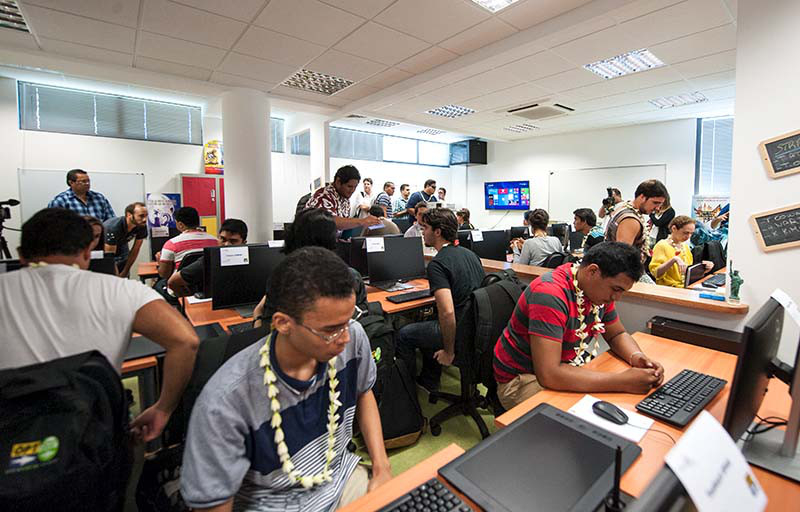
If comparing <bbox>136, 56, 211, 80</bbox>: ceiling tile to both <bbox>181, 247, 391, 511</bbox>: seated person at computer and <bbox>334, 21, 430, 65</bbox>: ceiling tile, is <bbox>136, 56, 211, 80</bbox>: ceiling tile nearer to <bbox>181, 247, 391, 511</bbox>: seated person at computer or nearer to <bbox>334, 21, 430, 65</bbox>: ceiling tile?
<bbox>334, 21, 430, 65</bbox>: ceiling tile

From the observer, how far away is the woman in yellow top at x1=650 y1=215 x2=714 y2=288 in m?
3.39

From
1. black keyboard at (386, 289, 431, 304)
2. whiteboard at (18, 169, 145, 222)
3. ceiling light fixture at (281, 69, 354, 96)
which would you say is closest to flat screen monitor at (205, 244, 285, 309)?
black keyboard at (386, 289, 431, 304)

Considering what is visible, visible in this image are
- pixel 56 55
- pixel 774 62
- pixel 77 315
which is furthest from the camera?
pixel 56 55

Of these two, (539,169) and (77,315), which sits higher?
(539,169)

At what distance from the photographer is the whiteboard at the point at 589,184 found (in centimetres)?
728

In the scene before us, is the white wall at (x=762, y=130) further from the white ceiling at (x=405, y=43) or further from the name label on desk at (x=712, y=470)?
the name label on desk at (x=712, y=470)

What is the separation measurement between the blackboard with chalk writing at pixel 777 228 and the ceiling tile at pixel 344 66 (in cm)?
372

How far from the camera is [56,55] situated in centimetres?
394

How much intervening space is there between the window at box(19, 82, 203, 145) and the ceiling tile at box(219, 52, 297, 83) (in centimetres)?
244

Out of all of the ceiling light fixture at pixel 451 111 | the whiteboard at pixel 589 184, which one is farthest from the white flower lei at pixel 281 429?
the whiteboard at pixel 589 184

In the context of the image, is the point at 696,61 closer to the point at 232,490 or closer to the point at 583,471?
the point at 583,471

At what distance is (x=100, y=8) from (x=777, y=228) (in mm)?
4845

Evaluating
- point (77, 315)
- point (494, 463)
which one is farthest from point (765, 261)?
point (77, 315)

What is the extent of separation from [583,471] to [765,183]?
1975 millimetres
